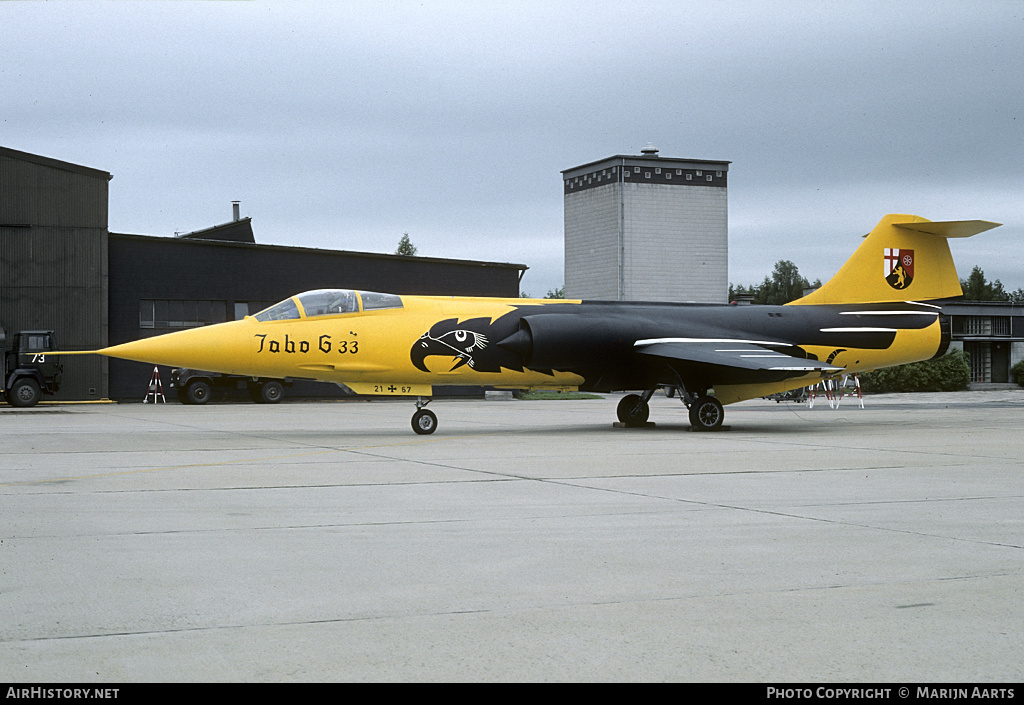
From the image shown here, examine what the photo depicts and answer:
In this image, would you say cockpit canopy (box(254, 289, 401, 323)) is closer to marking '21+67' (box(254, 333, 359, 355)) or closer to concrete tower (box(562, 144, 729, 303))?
marking '21+67' (box(254, 333, 359, 355))

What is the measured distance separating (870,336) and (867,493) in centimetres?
1148

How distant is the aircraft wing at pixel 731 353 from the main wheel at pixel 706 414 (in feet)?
2.40

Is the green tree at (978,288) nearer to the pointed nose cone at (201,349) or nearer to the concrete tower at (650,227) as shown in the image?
the concrete tower at (650,227)

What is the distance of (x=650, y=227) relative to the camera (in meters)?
50.2

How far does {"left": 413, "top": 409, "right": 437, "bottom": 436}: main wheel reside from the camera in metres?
15.8

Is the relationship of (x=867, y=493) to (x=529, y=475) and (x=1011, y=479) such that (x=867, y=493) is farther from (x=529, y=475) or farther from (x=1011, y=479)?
(x=529, y=475)

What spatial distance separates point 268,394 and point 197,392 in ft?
7.99

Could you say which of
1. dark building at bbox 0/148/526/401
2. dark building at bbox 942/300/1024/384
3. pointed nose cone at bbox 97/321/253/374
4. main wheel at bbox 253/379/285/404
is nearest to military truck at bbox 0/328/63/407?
dark building at bbox 0/148/526/401

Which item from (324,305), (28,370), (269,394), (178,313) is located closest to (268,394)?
(269,394)

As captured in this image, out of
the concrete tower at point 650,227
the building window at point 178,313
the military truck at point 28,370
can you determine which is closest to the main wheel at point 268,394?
the building window at point 178,313

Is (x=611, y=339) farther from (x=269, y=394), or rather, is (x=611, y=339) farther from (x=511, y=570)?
(x=269, y=394)

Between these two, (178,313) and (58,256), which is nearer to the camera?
(58,256)

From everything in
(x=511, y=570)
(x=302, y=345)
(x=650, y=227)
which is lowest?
(x=511, y=570)

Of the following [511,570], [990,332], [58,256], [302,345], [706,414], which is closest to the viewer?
[511,570]
